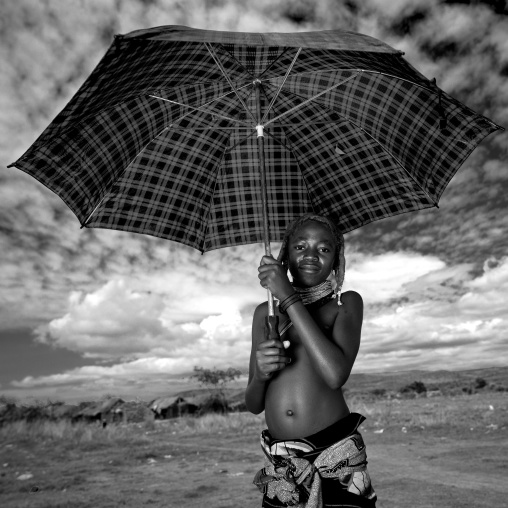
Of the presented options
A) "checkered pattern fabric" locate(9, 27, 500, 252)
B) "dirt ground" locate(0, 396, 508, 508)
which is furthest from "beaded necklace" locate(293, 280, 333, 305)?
"dirt ground" locate(0, 396, 508, 508)

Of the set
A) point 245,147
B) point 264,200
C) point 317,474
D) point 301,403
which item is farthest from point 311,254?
point 245,147

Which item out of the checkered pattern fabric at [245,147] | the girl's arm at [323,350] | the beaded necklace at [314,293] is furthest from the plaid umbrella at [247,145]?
the girl's arm at [323,350]

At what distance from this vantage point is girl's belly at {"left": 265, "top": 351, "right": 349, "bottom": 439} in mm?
2455

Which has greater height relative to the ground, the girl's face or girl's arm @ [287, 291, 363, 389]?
the girl's face

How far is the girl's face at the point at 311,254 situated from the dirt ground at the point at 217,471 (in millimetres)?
4085

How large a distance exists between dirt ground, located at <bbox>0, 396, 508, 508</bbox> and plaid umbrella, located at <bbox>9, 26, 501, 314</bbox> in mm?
3827

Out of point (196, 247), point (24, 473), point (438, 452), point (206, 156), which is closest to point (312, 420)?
point (196, 247)

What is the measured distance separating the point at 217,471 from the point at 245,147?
6.56m

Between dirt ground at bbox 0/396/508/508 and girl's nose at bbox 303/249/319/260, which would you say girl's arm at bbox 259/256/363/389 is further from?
dirt ground at bbox 0/396/508/508

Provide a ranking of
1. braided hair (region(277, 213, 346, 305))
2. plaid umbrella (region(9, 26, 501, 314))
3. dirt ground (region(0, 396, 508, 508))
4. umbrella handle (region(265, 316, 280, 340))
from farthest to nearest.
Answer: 1. dirt ground (region(0, 396, 508, 508))
2. plaid umbrella (region(9, 26, 501, 314))
3. braided hair (region(277, 213, 346, 305))
4. umbrella handle (region(265, 316, 280, 340))

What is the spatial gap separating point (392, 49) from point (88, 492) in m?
7.34

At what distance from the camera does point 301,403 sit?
247cm

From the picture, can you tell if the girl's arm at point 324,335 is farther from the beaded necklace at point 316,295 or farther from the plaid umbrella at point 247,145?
the plaid umbrella at point 247,145

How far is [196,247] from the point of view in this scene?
3879 millimetres
